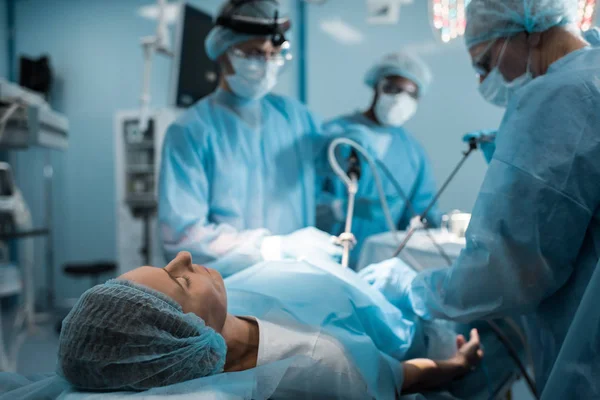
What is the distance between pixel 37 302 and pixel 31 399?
405cm

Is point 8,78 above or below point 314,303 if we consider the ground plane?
above

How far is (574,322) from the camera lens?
78 cm

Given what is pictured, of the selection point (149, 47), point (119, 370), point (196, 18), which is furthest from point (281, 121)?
point (196, 18)

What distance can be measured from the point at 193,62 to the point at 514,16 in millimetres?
2429

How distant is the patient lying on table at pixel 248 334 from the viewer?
2.39ft

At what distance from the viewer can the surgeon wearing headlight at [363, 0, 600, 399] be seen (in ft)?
2.55

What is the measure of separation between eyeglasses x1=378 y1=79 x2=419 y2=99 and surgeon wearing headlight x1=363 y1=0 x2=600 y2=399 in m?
1.17

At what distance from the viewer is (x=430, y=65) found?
274 cm

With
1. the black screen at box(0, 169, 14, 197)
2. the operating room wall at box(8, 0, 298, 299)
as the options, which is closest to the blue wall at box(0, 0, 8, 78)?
the operating room wall at box(8, 0, 298, 299)

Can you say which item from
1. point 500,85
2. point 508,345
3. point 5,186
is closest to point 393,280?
point 508,345

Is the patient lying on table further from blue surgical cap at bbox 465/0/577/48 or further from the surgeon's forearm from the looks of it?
blue surgical cap at bbox 465/0/577/48

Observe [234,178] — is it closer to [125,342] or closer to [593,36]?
[125,342]

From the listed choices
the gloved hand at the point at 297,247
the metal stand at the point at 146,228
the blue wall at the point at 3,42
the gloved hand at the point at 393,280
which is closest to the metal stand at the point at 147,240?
the metal stand at the point at 146,228

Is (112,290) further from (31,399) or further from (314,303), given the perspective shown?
(314,303)
